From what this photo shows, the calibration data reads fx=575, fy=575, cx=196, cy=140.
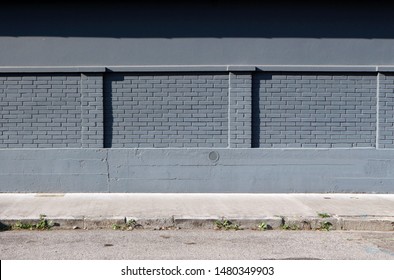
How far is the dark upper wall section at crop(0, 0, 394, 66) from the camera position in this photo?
38.5ft

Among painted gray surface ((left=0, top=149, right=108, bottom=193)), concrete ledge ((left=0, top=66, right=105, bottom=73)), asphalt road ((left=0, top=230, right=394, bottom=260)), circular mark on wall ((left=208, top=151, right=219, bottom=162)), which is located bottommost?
asphalt road ((left=0, top=230, right=394, bottom=260))

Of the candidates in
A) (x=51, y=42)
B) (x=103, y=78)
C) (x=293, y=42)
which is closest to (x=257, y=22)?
(x=293, y=42)

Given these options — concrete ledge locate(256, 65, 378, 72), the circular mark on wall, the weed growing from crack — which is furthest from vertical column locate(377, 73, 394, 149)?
the weed growing from crack

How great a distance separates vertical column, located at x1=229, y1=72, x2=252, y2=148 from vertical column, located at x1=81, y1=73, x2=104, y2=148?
2.66 metres

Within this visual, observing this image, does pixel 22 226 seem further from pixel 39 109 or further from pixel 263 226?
pixel 263 226

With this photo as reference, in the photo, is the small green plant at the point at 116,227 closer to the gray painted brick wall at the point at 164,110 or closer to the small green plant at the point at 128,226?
the small green plant at the point at 128,226

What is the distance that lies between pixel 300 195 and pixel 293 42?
10.3ft

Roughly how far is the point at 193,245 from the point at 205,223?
1194mm

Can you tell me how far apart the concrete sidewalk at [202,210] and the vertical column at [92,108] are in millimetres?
1212

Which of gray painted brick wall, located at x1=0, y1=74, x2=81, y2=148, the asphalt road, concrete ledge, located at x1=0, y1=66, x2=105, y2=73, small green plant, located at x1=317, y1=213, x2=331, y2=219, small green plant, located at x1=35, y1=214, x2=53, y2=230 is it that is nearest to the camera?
the asphalt road

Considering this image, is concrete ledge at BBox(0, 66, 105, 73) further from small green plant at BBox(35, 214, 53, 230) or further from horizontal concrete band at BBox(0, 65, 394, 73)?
small green plant at BBox(35, 214, 53, 230)

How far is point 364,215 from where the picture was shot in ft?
31.4

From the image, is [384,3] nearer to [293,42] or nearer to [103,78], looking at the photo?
[293,42]

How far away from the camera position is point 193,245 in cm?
805
